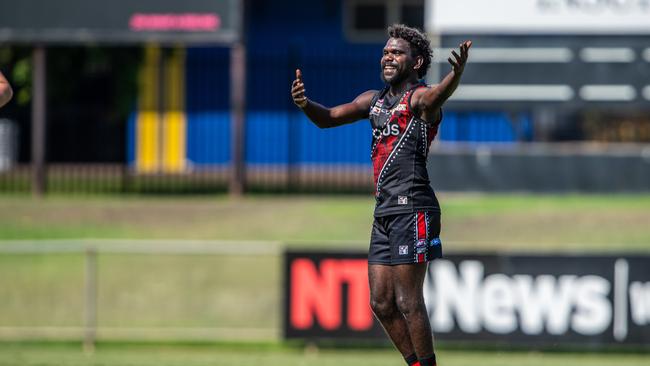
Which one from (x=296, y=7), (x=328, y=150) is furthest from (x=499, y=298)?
(x=296, y=7)

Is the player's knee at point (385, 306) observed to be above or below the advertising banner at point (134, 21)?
below

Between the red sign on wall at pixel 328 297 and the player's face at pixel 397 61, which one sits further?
the red sign on wall at pixel 328 297

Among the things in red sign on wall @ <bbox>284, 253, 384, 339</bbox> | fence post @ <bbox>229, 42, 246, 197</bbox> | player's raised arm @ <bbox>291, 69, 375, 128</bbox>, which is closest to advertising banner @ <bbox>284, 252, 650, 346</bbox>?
red sign on wall @ <bbox>284, 253, 384, 339</bbox>

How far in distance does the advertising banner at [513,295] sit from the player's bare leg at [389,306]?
595cm

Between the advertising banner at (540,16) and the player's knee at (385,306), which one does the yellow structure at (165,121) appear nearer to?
the advertising banner at (540,16)

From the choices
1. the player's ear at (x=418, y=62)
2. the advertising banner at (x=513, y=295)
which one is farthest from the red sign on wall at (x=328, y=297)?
the player's ear at (x=418, y=62)

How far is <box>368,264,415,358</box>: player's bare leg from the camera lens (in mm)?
8305

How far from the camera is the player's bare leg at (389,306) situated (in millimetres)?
8305

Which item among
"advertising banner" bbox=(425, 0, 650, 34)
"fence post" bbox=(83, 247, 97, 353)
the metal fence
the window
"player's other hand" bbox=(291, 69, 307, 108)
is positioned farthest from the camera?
the window

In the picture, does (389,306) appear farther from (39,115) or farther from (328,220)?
(39,115)

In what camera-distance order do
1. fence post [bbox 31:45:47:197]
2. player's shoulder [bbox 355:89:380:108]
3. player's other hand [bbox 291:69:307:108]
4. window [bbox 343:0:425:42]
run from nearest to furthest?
player's other hand [bbox 291:69:307:108]
player's shoulder [bbox 355:89:380:108]
fence post [bbox 31:45:47:197]
window [bbox 343:0:425:42]

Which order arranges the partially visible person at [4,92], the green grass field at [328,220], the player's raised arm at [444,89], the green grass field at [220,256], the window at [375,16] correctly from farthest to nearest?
the window at [375,16] < the green grass field at [328,220] < the green grass field at [220,256] < the player's raised arm at [444,89] < the partially visible person at [4,92]

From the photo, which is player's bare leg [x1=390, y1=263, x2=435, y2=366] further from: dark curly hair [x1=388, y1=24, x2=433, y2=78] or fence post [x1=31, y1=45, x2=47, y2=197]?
fence post [x1=31, y1=45, x2=47, y2=197]

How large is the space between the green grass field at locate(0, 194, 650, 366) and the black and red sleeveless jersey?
5.91 m
